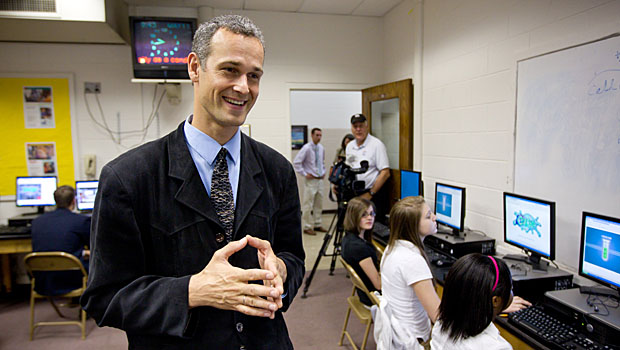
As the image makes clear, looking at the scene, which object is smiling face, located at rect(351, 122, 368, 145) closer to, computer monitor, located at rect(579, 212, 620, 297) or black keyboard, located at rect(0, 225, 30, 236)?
computer monitor, located at rect(579, 212, 620, 297)

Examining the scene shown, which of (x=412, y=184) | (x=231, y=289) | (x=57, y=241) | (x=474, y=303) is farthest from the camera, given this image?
(x=412, y=184)

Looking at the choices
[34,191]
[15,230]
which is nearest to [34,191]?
[34,191]

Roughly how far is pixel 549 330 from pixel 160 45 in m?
3.79

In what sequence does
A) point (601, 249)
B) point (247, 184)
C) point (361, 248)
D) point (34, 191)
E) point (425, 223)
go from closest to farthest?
1. point (247, 184)
2. point (601, 249)
3. point (425, 223)
4. point (361, 248)
5. point (34, 191)

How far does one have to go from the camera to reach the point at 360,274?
98.4 inches

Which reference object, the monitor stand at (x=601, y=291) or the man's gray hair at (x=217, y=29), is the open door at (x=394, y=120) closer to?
the monitor stand at (x=601, y=291)

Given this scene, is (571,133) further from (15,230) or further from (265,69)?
(15,230)

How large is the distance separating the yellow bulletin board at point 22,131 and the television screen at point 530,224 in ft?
13.8

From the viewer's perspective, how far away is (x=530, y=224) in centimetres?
209

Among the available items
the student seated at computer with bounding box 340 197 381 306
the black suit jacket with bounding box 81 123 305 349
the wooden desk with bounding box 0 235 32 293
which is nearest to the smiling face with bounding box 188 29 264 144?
the black suit jacket with bounding box 81 123 305 349

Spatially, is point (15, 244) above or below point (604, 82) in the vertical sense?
below

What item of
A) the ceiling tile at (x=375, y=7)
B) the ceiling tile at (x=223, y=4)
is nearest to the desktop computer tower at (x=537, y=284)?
the ceiling tile at (x=375, y=7)

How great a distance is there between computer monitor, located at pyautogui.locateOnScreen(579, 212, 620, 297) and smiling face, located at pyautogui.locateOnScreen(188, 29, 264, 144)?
1.64m

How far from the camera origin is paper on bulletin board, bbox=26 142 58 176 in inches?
152
